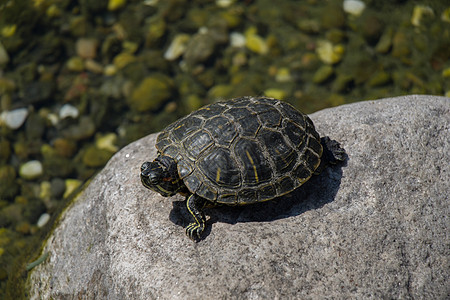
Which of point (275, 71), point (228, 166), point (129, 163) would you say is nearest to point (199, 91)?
point (275, 71)

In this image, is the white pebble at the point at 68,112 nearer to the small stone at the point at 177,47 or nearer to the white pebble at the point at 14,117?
the white pebble at the point at 14,117

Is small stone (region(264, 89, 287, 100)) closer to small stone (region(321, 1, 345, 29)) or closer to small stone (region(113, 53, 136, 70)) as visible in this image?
small stone (region(321, 1, 345, 29))

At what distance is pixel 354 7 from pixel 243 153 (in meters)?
7.03

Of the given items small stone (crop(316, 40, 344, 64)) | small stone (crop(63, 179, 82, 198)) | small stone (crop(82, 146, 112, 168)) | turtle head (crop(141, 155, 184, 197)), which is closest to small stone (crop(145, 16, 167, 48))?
small stone (crop(82, 146, 112, 168))

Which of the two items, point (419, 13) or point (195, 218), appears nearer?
point (195, 218)

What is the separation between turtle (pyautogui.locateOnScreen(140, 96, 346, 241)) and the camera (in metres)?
4.36

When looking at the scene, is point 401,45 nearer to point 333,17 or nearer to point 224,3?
point 333,17

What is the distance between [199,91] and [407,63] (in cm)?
489

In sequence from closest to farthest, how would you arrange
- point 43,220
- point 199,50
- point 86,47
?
point 43,220
point 199,50
point 86,47

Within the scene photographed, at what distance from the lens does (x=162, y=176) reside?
4227 millimetres

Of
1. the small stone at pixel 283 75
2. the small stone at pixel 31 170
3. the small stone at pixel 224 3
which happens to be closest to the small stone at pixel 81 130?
the small stone at pixel 31 170

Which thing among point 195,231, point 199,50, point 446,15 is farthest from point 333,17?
point 195,231

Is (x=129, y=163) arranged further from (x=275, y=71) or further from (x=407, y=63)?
(x=407, y=63)

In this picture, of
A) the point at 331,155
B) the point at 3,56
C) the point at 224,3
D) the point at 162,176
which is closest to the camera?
the point at 162,176
